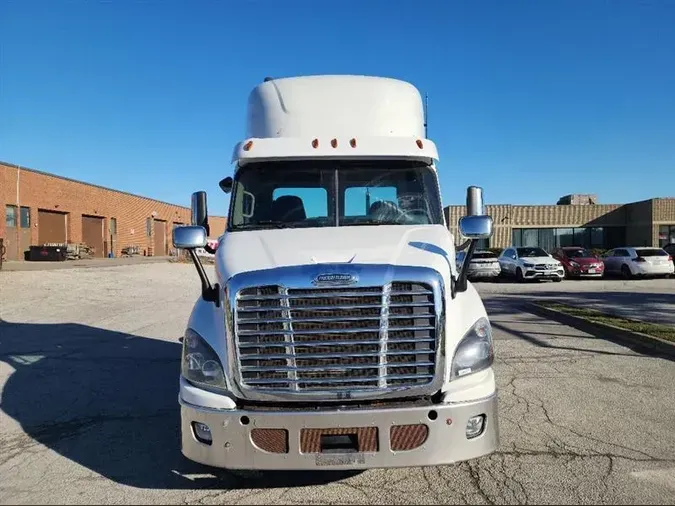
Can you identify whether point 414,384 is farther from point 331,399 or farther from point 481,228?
point 481,228

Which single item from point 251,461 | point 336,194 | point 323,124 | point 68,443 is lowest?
point 68,443

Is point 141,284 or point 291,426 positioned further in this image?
point 141,284

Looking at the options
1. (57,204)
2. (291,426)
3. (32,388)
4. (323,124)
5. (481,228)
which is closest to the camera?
(291,426)

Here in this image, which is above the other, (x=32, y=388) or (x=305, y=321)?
(x=305, y=321)

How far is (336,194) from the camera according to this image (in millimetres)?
5020

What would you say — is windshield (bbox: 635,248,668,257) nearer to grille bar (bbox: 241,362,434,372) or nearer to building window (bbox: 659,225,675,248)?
building window (bbox: 659,225,675,248)

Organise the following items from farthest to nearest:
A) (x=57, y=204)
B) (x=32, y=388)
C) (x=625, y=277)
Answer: (x=57, y=204), (x=625, y=277), (x=32, y=388)

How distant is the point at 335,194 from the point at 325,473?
2.36 m

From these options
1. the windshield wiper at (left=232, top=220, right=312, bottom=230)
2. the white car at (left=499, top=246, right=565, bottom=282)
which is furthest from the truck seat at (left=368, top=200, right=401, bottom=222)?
the white car at (left=499, top=246, right=565, bottom=282)

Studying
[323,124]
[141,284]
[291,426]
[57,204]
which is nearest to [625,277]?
[141,284]

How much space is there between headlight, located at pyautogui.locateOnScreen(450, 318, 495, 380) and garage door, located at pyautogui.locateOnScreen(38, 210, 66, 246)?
42753mm

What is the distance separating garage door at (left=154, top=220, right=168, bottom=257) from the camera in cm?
6134

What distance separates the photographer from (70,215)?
4391cm

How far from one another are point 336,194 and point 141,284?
59.8 ft
